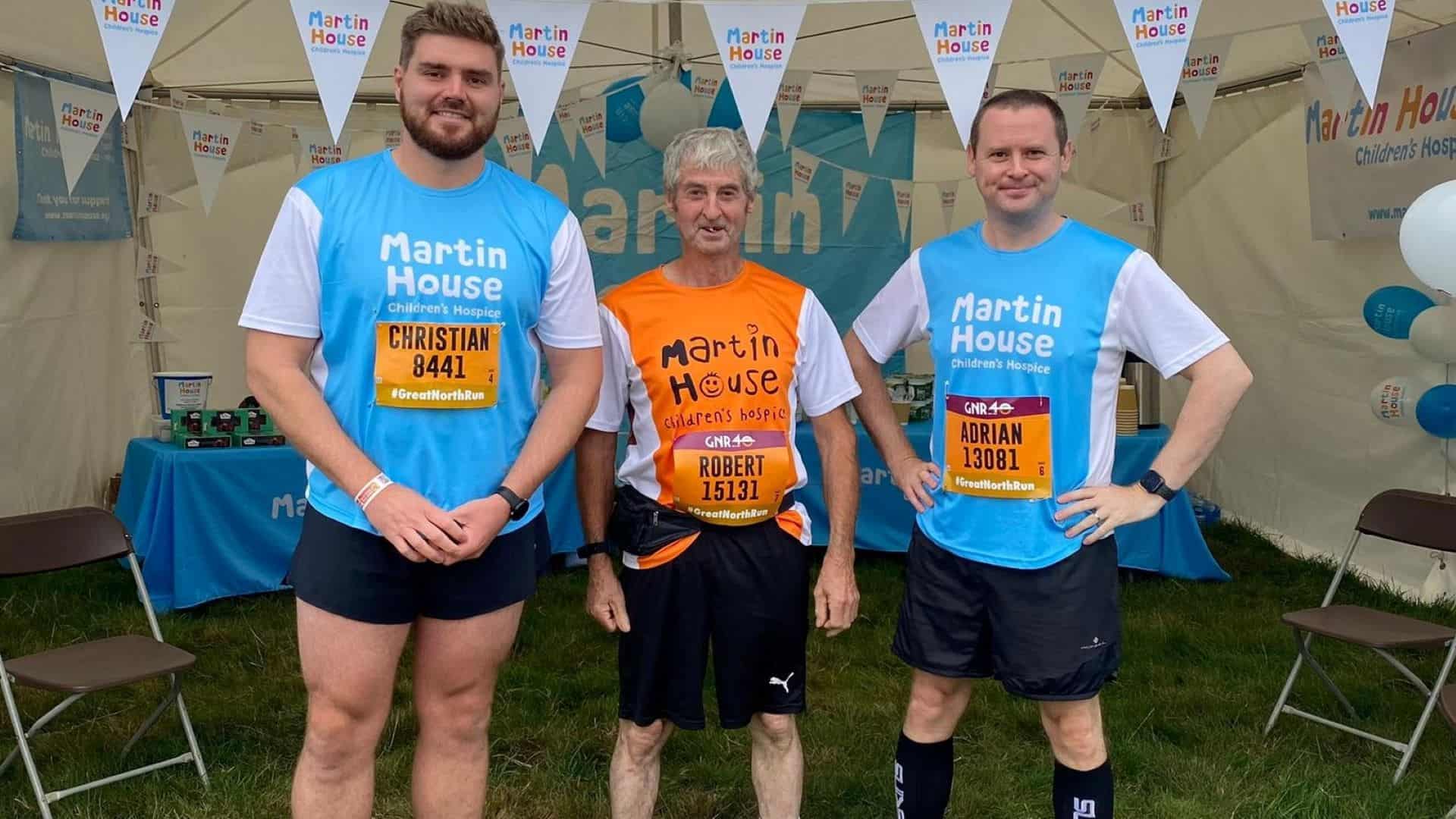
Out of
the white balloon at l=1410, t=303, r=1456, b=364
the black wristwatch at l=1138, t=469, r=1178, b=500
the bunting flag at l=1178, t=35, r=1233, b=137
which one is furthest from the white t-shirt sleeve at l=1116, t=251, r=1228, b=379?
the white balloon at l=1410, t=303, r=1456, b=364

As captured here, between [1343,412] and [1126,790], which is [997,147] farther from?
[1343,412]

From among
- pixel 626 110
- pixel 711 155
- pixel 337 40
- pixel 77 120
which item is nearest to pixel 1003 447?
pixel 711 155

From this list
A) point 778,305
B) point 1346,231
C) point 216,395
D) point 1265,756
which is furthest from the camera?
point 216,395

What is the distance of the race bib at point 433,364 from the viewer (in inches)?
71.6

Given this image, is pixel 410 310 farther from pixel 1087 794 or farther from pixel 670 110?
pixel 670 110

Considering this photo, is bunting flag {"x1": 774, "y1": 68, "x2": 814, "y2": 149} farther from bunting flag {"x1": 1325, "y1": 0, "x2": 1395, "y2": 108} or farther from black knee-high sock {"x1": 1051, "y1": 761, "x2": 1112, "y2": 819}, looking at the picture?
black knee-high sock {"x1": 1051, "y1": 761, "x2": 1112, "y2": 819}

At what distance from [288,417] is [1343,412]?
439 centimetres

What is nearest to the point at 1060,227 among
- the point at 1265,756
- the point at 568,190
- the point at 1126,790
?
the point at 1126,790

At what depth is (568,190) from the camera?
5980 mm

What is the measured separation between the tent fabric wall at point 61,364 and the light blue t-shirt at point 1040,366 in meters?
4.03

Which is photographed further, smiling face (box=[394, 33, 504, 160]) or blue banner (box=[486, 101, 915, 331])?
blue banner (box=[486, 101, 915, 331])

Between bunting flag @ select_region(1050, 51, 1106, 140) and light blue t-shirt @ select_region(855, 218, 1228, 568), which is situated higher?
bunting flag @ select_region(1050, 51, 1106, 140)

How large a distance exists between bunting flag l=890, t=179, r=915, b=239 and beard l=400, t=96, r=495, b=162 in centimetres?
445

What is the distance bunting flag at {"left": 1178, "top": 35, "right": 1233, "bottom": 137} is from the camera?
13.4 feet
